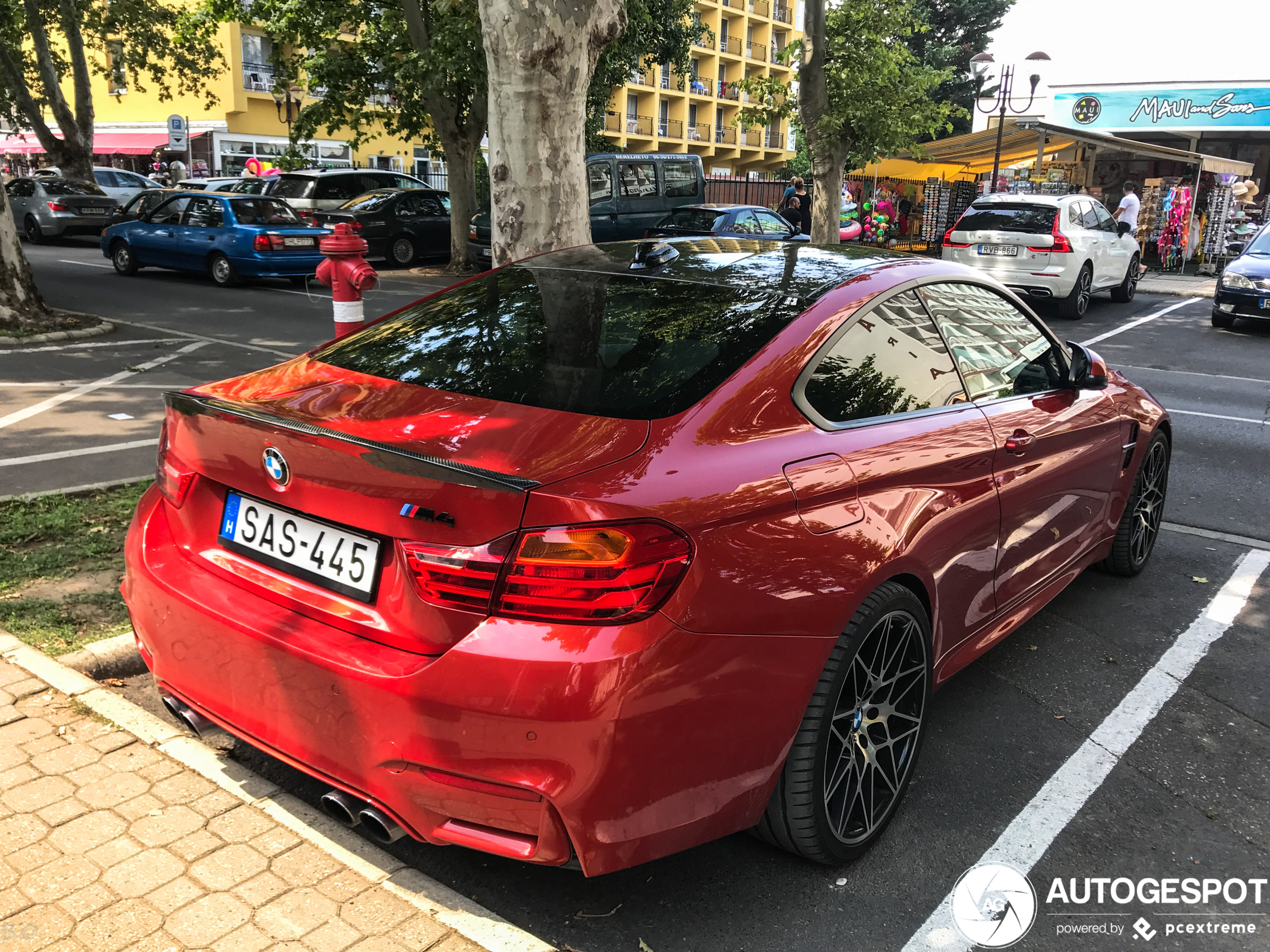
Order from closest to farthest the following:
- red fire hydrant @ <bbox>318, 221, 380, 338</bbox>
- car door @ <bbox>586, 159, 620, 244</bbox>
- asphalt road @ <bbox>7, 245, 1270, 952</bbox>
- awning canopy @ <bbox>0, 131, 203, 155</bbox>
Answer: asphalt road @ <bbox>7, 245, 1270, 952</bbox>
red fire hydrant @ <bbox>318, 221, 380, 338</bbox>
car door @ <bbox>586, 159, 620, 244</bbox>
awning canopy @ <bbox>0, 131, 203, 155</bbox>

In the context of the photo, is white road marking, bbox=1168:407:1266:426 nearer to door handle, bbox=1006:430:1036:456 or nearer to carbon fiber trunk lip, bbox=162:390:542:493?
door handle, bbox=1006:430:1036:456

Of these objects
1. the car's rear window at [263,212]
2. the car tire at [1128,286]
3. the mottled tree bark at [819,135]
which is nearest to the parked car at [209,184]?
the car's rear window at [263,212]

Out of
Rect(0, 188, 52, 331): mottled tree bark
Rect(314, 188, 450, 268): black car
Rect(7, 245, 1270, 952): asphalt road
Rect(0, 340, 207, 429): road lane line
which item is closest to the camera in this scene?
Rect(7, 245, 1270, 952): asphalt road

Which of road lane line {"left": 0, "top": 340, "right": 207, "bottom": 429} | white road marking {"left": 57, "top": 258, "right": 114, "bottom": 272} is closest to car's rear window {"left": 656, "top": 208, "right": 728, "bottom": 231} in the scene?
road lane line {"left": 0, "top": 340, "right": 207, "bottom": 429}

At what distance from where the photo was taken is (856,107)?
17406 mm

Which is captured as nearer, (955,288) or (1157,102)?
(955,288)

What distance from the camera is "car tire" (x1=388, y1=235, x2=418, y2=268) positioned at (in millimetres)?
21281

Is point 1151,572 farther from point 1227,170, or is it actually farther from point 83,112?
point 83,112

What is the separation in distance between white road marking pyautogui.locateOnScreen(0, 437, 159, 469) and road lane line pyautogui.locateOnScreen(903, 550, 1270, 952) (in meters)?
5.02

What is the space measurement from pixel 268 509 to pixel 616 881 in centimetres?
133

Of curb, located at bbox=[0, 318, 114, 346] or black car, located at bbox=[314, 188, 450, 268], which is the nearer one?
curb, located at bbox=[0, 318, 114, 346]

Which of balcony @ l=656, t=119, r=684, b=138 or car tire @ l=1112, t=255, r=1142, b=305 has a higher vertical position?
balcony @ l=656, t=119, r=684, b=138

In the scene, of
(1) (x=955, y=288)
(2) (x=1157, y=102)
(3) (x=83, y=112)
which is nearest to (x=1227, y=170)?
(2) (x=1157, y=102)

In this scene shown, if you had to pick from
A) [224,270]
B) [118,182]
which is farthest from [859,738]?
[118,182]
